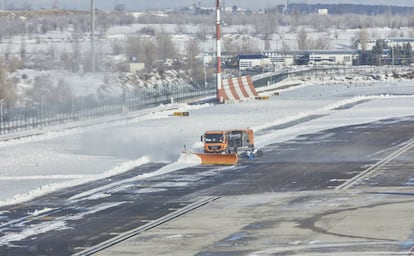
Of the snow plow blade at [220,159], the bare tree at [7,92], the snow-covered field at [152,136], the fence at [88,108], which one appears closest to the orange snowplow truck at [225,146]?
the snow plow blade at [220,159]

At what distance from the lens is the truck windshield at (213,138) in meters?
40.8

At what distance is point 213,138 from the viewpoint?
4091cm

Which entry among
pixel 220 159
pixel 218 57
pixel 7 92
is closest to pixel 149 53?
pixel 7 92

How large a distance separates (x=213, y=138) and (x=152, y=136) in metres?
9.32

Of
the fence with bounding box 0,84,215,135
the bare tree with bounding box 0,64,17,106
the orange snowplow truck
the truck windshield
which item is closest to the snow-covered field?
the orange snowplow truck

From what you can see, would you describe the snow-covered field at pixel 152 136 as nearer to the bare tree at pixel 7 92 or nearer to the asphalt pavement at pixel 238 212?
the asphalt pavement at pixel 238 212

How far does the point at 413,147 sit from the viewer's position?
45.0m

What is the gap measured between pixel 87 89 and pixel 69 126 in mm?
19946

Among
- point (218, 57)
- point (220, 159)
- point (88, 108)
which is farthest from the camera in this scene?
point (218, 57)

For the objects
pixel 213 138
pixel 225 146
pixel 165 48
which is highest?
pixel 165 48

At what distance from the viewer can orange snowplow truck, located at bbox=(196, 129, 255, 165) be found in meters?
40.0

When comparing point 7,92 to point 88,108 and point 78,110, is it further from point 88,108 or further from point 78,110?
point 78,110

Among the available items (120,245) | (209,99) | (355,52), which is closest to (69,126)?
(209,99)

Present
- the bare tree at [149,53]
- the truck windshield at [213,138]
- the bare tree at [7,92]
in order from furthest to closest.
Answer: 1. the bare tree at [149,53]
2. the bare tree at [7,92]
3. the truck windshield at [213,138]
